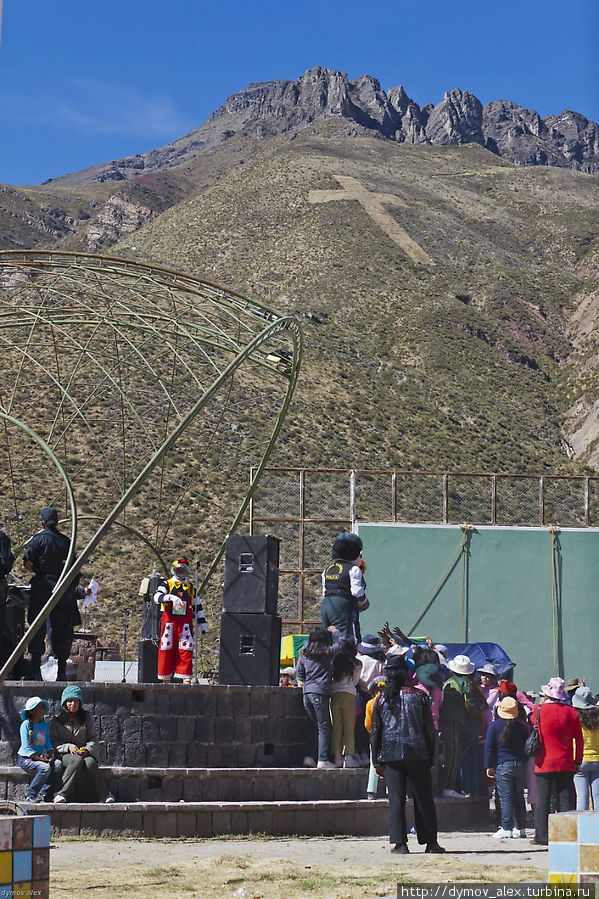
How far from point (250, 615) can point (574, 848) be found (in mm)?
8271

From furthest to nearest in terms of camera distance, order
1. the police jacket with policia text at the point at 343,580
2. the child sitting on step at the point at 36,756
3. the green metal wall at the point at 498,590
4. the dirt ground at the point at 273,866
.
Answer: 1. the green metal wall at the point at 498,590
2. the police jacket with policia text at the point at 343,580
3. the child sitting on step at the point at 36,756
4. the dirt ground at the point at 273,866

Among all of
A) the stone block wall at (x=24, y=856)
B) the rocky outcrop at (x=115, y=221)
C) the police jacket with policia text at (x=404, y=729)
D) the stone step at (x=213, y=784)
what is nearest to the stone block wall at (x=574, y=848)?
the stone block wall at (x=24, y=856)

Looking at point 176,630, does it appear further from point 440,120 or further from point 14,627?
point 440,120

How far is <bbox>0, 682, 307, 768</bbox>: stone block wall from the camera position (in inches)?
493

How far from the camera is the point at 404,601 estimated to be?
73.6 feet

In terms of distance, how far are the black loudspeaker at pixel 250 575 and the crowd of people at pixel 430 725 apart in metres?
0.71

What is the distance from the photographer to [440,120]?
16388 centimetres

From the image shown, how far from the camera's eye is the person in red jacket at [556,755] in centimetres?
1116

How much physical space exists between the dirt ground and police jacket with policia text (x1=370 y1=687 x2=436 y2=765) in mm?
815

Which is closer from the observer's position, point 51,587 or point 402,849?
point 402,849

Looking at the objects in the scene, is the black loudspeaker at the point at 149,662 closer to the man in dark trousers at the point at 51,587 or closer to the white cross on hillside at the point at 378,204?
the man in dark trousers at the point at 51,587

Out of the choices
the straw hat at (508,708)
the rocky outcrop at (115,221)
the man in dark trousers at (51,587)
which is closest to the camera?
the straw hat at (508,708)

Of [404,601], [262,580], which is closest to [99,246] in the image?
[404,601]

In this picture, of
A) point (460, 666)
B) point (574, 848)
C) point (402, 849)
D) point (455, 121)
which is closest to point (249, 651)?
point (460, 666)
